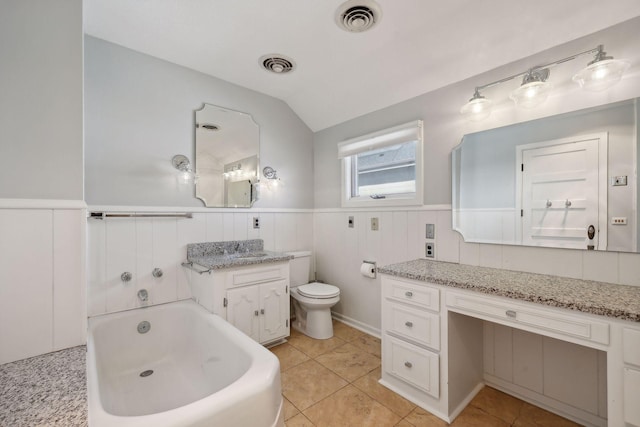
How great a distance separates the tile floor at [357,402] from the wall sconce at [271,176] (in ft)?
5.39

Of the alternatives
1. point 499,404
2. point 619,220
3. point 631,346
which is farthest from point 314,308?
point 619,220

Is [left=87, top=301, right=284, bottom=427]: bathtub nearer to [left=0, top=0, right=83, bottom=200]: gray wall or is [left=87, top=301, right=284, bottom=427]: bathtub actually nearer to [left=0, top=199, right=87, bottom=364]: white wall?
[left=0, top=199, right=87, bottom=364]: white wall

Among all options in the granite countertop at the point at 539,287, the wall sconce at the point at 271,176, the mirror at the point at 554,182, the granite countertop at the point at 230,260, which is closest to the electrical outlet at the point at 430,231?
the mirror at the point at 554,182

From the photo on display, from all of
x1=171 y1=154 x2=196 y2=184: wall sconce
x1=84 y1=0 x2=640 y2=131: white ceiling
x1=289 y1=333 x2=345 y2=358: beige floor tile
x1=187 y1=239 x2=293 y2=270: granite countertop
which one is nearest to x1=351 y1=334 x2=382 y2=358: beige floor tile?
x1=289 y1=333 x2=345 y2=358: beige floor tile

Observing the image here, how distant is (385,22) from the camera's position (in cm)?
183

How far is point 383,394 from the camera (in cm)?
184

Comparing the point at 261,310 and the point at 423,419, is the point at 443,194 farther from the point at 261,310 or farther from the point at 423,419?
the point at 261,310

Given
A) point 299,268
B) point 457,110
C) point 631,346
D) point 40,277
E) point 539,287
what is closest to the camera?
point 631,346

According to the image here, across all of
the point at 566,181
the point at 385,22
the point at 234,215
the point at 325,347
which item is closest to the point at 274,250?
the point at 234,215

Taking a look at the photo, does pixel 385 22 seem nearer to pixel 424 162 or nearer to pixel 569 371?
pixel 424 162

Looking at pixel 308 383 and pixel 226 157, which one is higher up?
pixel 226 157

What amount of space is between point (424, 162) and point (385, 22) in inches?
41.6

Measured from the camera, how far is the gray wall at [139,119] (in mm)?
2002

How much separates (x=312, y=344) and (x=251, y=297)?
748mm
